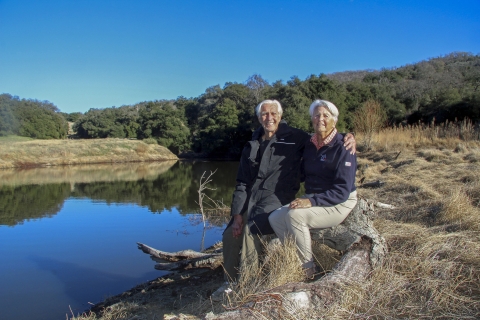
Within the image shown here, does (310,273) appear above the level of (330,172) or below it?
below

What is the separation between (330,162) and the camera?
9.32ft

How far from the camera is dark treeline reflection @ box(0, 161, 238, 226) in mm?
11758

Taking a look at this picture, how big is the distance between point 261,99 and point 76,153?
18.5 meters

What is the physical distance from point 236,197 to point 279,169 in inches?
18.6

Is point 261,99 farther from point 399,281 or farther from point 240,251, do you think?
point 399,281

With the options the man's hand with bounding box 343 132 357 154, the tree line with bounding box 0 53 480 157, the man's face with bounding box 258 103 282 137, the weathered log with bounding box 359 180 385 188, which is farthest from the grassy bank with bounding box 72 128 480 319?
the tree line with bounding box 0 53 480 157

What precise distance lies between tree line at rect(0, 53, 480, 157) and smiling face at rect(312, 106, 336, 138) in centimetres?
1752

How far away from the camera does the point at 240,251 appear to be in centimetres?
322

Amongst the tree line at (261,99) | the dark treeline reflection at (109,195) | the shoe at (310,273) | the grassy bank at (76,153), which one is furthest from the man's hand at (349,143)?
the grassy bank at (76,153)

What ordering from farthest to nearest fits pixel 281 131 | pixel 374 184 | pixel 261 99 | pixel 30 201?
pixel 261 99 → pixel 30 201 → pixel 374 184 → pixel 281 131

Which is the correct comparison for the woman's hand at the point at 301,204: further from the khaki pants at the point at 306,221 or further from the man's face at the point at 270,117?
the man's face at the point at 270,117

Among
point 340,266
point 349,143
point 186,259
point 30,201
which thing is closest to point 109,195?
point 30,201

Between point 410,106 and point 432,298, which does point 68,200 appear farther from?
point 410,106

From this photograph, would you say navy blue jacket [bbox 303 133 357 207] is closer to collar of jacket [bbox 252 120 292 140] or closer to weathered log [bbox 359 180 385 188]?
collar of jacket [bbox 252 120 292 140]
